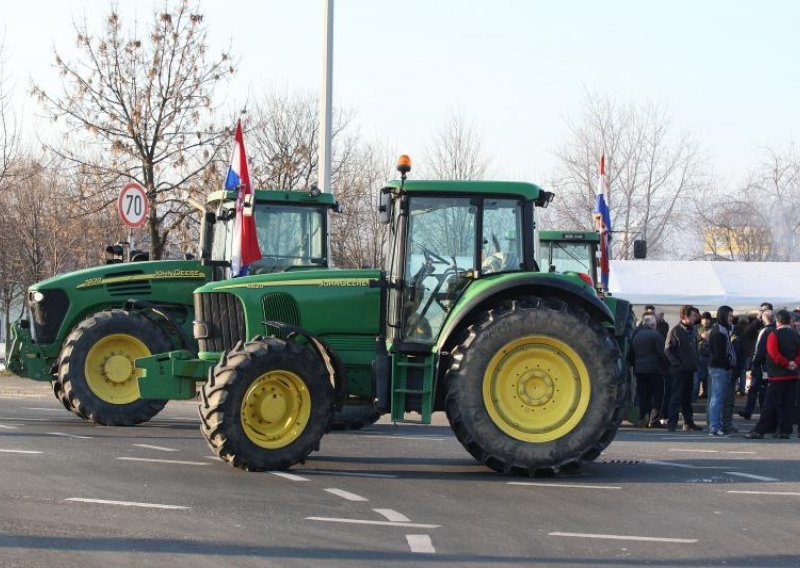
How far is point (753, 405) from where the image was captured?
21.7 metres

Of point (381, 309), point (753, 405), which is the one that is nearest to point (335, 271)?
point (381, 309)

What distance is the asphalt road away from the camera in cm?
773

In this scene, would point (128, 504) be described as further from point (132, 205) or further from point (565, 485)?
point (132, 205)

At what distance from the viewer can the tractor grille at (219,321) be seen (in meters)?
12.7

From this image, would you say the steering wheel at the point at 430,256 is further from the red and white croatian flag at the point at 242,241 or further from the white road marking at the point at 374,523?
the red and white croatian flag at the point at 242,241

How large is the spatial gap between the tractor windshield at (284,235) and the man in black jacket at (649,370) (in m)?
5.45

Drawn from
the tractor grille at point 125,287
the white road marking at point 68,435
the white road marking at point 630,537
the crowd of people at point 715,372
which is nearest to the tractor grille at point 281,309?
the white road marking at point 68,435

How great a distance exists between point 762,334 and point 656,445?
3.81 metres

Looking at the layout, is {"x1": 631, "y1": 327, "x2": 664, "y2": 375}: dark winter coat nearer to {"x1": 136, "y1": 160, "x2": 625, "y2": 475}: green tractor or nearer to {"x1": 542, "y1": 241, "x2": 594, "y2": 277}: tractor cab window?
{"x1": 542, "y1": 241, "x2": 594, "y2": 277}: tractor cab window

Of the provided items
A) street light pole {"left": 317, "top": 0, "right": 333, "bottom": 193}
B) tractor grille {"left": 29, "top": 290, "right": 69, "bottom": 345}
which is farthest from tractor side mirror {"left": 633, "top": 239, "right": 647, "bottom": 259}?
tractor grille {"left": 29, "top": 290, "right": 69, "bottom": 345}

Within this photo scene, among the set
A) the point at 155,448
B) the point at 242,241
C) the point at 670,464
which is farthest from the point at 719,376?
the point at 155,448

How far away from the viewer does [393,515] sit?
9.23 metres

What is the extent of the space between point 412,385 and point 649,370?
8404 mm

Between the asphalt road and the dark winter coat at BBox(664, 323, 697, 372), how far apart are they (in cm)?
466
